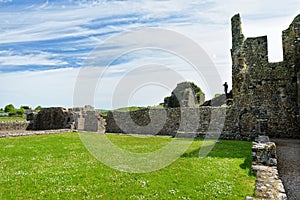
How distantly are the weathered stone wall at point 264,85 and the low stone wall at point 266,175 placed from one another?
891 cm

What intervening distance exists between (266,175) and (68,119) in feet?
80.0

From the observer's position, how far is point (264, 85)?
796 inches

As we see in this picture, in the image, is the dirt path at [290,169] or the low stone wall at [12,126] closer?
the dirt path at [290,169]

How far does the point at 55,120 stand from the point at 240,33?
2165cm

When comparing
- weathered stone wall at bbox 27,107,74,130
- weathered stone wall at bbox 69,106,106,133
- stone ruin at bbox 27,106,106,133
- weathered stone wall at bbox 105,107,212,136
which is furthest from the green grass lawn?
weathered stone wall at bbox 27,107,74,130

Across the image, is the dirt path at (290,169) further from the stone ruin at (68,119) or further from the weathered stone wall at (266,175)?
the stone ruin at (68,119)

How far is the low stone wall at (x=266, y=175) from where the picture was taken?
5277 millimetres

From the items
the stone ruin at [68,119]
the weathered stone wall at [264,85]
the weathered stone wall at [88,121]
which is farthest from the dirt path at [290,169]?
the stone ruin at [68,119]

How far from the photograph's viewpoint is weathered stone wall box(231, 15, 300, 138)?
18719 mm

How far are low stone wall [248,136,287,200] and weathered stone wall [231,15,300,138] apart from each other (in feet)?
29.2

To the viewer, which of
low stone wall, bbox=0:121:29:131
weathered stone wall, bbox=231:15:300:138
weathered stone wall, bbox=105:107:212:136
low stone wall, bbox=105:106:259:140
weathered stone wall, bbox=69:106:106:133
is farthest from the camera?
weathered stone wall, bbox=69:106:106:133

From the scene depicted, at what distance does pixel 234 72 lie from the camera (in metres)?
20.9

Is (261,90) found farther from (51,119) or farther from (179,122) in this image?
(51,119)

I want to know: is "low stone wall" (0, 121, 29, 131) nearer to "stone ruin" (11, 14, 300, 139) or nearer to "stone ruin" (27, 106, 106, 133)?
"stone ruin" (27, 106, 106, 133)
